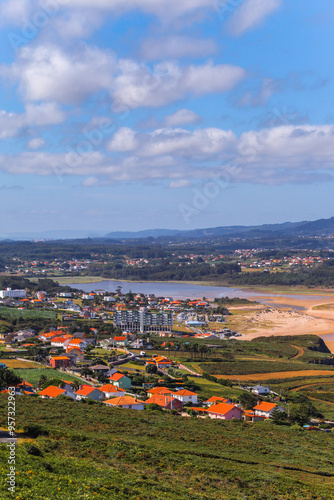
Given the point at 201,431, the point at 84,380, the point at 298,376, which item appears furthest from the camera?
the point at 298,376

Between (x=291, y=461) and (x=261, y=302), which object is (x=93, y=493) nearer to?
(x=291, y=461)

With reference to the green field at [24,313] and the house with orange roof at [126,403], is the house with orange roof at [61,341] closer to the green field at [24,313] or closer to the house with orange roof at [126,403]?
the green field at [24,313]

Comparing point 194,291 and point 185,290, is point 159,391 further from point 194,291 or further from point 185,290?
point 185,290

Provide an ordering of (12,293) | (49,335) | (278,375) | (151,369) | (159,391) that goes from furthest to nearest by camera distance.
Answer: (12,293)
(49,335)
(278,375)
(151,369)
(159,391)

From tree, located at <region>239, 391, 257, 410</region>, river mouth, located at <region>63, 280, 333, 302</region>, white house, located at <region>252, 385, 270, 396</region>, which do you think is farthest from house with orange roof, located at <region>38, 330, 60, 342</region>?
river mouth, located at <region>63, 280, 333, 302</region>

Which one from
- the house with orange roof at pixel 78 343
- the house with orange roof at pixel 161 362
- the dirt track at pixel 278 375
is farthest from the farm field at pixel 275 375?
the house with orange roof at pixel 78 343

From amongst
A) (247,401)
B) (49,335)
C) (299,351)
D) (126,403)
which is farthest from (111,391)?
(299,351)

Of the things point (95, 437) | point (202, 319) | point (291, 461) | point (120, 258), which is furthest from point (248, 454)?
point (120, 258)
